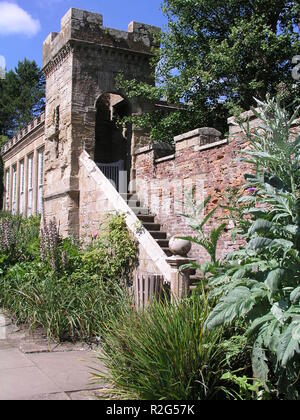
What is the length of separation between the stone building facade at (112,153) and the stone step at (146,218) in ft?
0.08

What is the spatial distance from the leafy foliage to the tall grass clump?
0.41m

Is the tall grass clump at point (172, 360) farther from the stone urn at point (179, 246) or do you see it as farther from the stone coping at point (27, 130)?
the stone coping at point (27, 130)

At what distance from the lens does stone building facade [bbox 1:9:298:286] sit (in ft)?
32.7

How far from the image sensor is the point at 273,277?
→ 12.0ft

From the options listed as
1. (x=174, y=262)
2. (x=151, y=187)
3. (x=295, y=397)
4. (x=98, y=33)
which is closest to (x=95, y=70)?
(x=98, y=33)

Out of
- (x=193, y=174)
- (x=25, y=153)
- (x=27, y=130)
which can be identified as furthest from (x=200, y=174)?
(x=25, y=153)

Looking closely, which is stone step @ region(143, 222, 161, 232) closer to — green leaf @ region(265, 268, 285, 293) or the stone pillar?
the stone pillar

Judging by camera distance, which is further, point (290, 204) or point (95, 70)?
point (95, 70)

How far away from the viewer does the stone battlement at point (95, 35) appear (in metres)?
13.3

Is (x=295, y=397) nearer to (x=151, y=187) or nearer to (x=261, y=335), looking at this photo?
(x=261, y=335)

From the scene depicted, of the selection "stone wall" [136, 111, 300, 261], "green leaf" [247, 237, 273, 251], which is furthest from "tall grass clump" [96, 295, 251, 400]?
"stone wall" [136, 111, 300, 261]

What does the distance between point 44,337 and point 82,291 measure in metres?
0.92

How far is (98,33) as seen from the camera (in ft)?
44.7

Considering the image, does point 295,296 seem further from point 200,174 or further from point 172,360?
point 200,174
